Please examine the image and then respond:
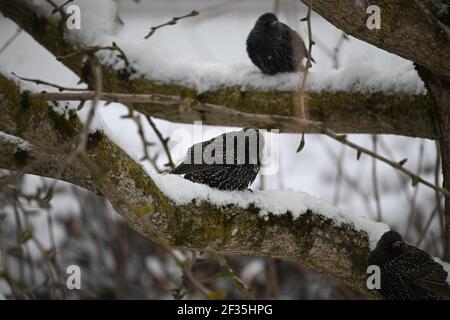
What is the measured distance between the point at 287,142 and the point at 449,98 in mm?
4170

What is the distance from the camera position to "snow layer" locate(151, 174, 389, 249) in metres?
2.57

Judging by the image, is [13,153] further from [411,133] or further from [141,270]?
[141,270]

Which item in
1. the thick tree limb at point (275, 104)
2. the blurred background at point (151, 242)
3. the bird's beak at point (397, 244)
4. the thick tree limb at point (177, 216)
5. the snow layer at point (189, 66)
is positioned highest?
the snow layer at point (189, 66)

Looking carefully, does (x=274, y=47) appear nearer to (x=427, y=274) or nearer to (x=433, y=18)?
(x=433, y=18)

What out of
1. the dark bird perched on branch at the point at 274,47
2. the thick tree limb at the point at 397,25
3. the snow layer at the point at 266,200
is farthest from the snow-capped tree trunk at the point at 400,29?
the dark bird perched on branch at the point at 274,47

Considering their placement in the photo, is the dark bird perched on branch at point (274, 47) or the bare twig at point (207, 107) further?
the dark bird perched on branch at point (274, 47)

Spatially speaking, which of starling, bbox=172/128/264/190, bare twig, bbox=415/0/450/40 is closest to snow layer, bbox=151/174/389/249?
starling, bbox=172/128/264/190

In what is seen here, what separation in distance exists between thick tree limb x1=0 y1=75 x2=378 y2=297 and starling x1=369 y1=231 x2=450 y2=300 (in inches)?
3.5

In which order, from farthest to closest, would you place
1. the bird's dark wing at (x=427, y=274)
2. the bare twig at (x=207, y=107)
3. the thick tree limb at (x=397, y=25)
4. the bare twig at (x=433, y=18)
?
the bird's dark wing at (x=427, y=274), the thick tree limb at (x=397, y=25), the bare twig at (x=433, y=18), the bare twig at (x=207, y=107)

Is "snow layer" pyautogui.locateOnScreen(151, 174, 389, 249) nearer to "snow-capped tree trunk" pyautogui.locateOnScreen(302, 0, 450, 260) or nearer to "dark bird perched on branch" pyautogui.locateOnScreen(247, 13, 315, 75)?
"snow-capped tree trunk" pyautogui.locateOnScreen(302, 0, 450, 260)

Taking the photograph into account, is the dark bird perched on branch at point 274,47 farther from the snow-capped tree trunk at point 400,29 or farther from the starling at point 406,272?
the starling at point 406,272

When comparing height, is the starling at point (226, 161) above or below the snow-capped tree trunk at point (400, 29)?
below

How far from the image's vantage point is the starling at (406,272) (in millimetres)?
2932

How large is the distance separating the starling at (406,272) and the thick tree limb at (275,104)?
64 cm
